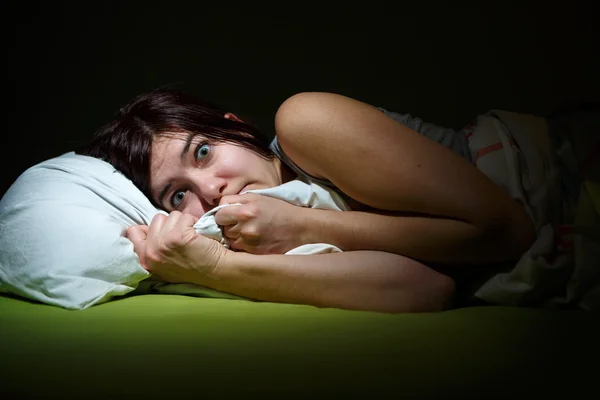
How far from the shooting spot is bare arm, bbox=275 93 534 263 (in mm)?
1211

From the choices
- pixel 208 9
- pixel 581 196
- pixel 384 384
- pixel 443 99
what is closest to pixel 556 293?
pixel 581 196

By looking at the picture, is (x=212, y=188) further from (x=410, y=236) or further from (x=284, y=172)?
(x=410, y=236)

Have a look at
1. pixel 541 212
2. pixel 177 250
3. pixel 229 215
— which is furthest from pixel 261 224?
pixel 541 212

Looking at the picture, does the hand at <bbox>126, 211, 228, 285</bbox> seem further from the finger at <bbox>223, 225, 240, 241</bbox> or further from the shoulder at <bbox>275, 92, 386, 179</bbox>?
the shoulder at <bbox>275, 92, 386, 179</bbox>

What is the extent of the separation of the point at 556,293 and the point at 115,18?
5.88ft

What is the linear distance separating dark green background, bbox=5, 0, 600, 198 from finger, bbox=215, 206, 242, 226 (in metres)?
1.07

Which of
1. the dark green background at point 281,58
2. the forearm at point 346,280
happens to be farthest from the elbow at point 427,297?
the dark green background at point 281,58

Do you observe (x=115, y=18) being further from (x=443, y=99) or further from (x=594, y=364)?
(x=594, y=364)

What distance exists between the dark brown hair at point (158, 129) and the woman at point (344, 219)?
49mm

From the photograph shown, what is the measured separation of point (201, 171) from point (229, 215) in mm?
156

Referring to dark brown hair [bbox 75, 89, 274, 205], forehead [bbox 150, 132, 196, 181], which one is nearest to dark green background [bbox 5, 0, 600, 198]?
dark brown hair [bbox 75, 89, 274, 205]

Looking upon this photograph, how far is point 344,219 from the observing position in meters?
1.31

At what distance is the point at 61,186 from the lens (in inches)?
56.0

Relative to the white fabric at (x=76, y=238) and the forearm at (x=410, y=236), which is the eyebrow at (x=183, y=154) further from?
the forearm at (x=410, y=236)
